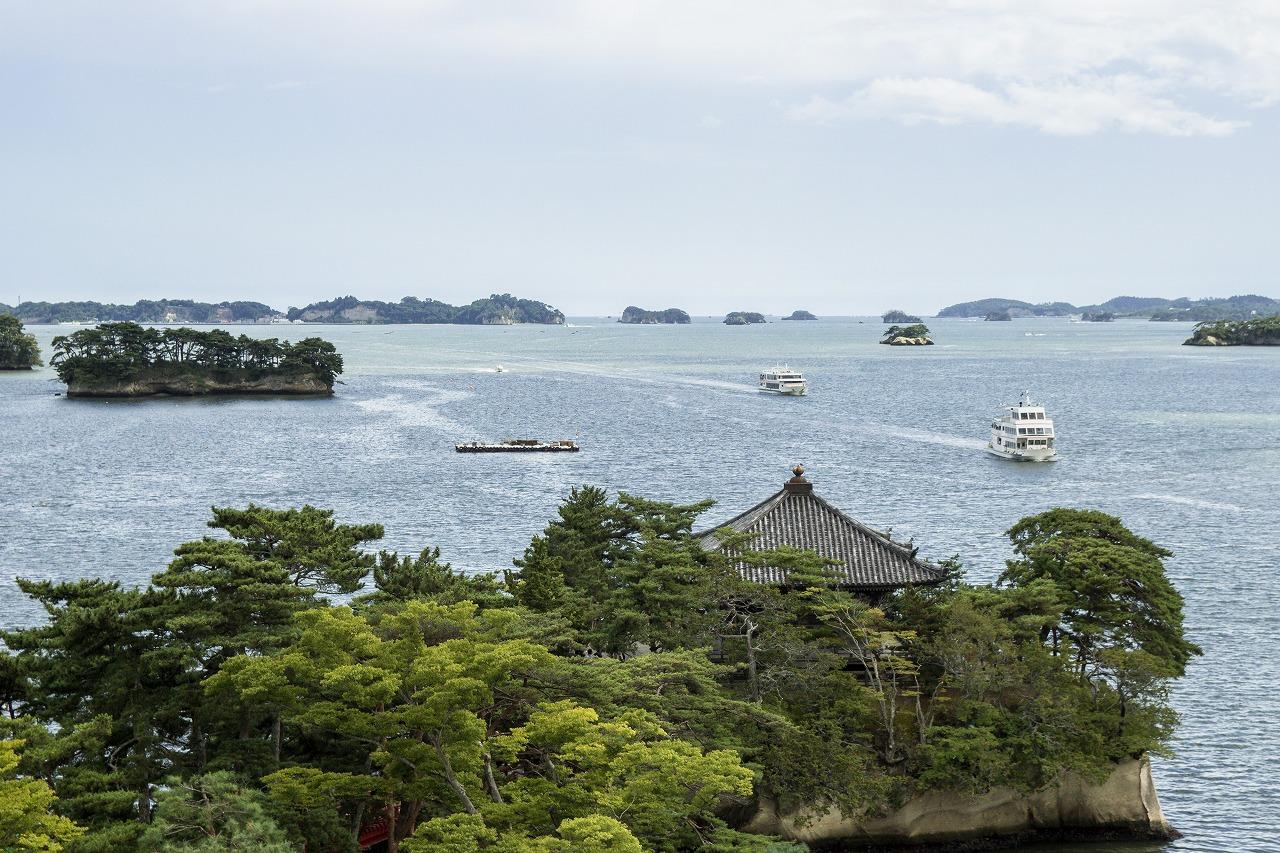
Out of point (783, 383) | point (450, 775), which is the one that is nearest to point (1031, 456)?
point (783, 383)

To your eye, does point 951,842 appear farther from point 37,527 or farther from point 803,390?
point 803,390

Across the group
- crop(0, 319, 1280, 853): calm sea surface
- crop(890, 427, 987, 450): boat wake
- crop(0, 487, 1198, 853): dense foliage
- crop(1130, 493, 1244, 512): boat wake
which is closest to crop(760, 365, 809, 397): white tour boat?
crop(0, 319, 1280, 853): calm sea surface

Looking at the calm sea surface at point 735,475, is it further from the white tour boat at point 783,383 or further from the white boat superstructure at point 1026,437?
the white tour boat at point 783,383

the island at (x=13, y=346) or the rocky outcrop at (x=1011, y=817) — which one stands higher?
the island at (x=13, y=346)

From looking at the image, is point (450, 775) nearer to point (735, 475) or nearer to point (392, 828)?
point (392, 828)

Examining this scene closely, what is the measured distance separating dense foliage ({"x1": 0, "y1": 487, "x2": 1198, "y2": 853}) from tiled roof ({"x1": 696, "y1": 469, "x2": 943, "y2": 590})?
0.67 m

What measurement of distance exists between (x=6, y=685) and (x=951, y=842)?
2348cm

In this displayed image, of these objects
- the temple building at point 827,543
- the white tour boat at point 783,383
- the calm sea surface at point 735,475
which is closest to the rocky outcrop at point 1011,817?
the calm sea surface at point 735,475

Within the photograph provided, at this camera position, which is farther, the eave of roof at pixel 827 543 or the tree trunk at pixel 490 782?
the eave of roof at pixel 827 543

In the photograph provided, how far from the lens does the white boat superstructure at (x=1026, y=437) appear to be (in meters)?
98.2

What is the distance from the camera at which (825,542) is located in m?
36.3

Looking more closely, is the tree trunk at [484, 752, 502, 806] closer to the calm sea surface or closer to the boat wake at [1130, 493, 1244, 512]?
the calm sea surface

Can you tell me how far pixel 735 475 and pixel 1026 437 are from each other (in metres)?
24.9

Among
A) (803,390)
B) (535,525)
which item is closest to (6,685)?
(535,525)
